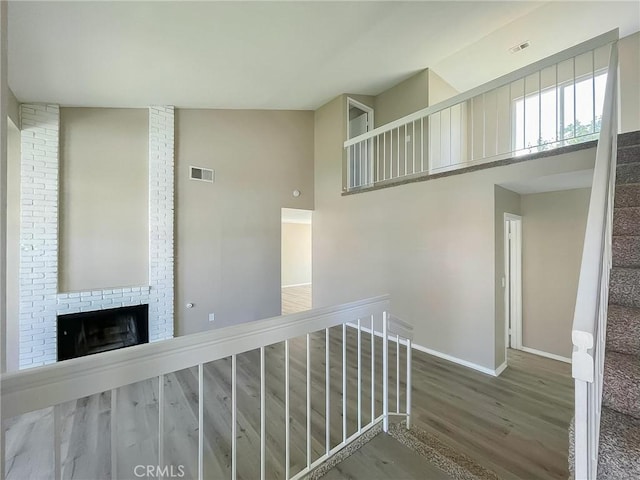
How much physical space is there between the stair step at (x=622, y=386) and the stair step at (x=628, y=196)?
4.45 ft

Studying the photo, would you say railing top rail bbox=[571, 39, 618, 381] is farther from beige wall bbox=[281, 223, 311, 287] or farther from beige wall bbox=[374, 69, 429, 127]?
beige wall bbox=[281, 223, 311, 287]

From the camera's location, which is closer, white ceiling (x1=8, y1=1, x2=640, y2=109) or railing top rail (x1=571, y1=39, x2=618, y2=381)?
railing top rail (x1=571, y1=39, x2=618, y2=381)

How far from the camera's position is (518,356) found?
3.66 m

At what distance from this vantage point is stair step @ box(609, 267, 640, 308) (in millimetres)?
1556

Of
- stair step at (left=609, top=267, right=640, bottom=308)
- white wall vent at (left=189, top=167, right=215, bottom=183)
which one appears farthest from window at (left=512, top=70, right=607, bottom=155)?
white wall vent at (left=189, top=167, right=215, bottom=183)

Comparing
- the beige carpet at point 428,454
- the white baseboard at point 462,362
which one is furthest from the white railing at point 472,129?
the beige carpet at point 428,454

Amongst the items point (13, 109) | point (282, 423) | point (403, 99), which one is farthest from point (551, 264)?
point (13, 109)

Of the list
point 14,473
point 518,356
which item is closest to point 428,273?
point 518,356

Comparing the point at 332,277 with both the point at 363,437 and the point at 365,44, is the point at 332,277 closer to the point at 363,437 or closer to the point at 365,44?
the point at 363,437

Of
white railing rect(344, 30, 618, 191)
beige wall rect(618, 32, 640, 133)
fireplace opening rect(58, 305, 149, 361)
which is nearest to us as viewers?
fireplace opening rect(58, 305, 149, 361)

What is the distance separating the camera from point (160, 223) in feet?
13.1

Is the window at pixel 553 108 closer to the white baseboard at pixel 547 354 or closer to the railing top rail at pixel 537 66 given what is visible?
the railing top rail at pixel 537 66

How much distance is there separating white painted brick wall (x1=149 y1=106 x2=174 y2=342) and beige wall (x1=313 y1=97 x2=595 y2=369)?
2645 mm

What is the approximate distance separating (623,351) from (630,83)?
447cm
